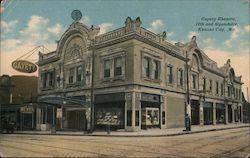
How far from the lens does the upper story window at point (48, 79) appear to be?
4.29 m

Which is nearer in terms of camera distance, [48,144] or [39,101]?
[48,144]

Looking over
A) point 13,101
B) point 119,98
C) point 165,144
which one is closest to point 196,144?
point 165,144

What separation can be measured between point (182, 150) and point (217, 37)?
5.22ft

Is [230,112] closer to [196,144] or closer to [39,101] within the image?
[196,144]

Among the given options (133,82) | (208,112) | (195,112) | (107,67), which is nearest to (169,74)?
(133,82)

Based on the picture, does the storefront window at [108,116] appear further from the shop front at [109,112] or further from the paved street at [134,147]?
the paved street at [134,147]

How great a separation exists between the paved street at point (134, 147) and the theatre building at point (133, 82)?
0.70 ft

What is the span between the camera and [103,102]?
432cm

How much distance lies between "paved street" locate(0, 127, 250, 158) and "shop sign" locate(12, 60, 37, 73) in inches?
40.3

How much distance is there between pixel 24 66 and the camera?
4.16 m

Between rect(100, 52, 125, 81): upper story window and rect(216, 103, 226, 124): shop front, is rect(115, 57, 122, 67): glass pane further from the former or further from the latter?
rect(216, 103, 226, 124): shop front

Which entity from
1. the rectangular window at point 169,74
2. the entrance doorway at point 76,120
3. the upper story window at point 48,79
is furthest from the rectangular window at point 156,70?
the upper story window at point 48,79

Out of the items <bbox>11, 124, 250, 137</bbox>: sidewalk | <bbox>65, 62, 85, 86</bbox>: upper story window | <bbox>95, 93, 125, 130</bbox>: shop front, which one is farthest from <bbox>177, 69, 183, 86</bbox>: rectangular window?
<bbox>65, 62, 85, 86</bbox>: upper story window

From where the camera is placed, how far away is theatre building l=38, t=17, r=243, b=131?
404 cm
